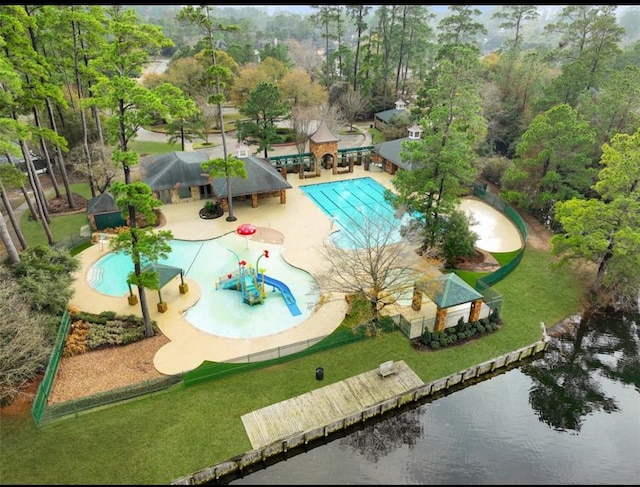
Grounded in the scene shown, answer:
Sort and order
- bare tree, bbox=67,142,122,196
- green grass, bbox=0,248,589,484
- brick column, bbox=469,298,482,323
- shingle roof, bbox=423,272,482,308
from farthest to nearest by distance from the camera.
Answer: bare tree, bbox=67,142,122,196 < brick column, bbox=469,298,482,323 < shingle roof, bbox=423,272,482,308 < green grass, bbox=0,248,589,484

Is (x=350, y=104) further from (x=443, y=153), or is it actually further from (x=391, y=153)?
(x=443, y=153)

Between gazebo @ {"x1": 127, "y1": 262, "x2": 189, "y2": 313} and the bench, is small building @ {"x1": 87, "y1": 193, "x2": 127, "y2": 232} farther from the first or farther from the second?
the bench

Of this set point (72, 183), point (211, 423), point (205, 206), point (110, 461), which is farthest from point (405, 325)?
point (72, 183)

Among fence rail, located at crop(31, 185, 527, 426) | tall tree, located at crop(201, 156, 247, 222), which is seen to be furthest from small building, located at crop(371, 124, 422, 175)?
fence rail, located at crop(31, 185, 527, 426)

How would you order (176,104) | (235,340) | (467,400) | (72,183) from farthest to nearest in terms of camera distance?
(72,183) < (235,340) < (467,400) < (176,104)

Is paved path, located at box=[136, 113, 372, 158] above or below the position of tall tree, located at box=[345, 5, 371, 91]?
below

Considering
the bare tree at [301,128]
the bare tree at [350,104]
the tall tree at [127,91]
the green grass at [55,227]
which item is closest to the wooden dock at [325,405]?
the tall tree at [127,91]

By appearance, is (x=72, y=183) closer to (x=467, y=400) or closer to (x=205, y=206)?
(x=205, y=206)
